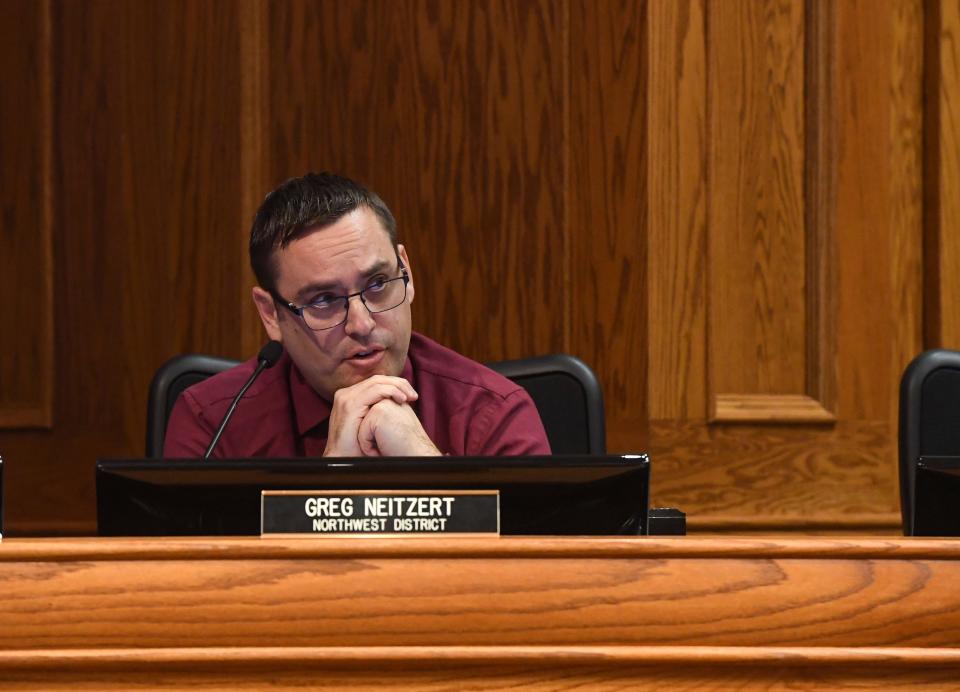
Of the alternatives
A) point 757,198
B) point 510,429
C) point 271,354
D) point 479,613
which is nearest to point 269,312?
point 271,354

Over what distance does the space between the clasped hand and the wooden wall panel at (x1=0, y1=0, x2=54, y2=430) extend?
1.08 metres

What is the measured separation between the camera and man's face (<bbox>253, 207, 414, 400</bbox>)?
1.62 meters

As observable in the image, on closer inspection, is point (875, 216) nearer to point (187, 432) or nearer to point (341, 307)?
point (341, 307)

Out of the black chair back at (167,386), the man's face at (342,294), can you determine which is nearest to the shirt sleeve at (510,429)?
the man's face at (342,294)

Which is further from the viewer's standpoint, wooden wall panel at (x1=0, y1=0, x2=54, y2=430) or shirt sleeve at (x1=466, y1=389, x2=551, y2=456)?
wooden wall panel at (x1=0, y1=0, x2=54, y2=430)

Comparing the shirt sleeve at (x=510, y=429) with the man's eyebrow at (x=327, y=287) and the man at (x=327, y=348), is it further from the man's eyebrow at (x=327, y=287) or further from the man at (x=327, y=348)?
the man's eyebrow at (x=327, y=287)

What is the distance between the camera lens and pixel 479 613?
31.0 inches

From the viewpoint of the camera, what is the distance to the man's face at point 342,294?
63.7 inches

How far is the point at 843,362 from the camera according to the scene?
2447 mm

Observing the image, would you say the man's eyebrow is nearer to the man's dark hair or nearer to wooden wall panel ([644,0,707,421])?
the man's dark hair

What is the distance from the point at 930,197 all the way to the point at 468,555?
1947 millimetres

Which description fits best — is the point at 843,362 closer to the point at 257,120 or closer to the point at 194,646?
the point at 257,120

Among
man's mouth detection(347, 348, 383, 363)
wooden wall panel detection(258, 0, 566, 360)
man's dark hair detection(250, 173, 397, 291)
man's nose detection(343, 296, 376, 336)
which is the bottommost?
man's mouth detection(347, 348, 383, 363)

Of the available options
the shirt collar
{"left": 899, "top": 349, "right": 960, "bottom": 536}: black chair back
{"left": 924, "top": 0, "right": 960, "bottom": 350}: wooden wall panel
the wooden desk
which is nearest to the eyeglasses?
the shirt collar
